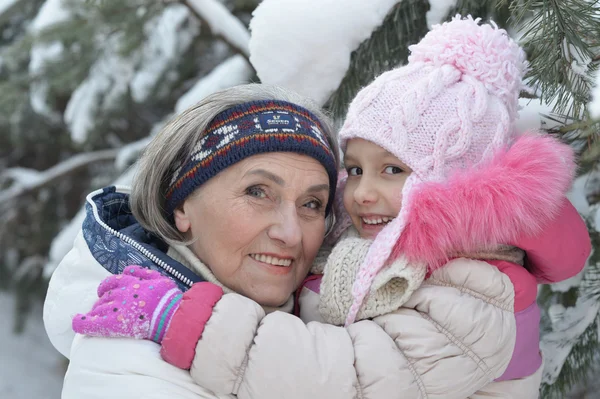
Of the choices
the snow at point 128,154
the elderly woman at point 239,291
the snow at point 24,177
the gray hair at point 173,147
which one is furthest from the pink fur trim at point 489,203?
the snow at point 24,177

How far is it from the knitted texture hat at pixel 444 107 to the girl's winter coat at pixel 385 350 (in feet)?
0.58

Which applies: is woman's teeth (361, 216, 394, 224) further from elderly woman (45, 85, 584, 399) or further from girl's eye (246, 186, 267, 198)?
girl's eye (246, 186, 267, 198)

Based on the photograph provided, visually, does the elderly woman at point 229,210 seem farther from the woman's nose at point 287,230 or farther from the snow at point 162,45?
the snow at point 162,45

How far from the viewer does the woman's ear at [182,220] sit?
2232 millimetres

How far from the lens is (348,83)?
2.35m

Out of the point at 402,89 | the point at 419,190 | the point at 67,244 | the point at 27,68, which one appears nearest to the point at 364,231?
the point at 419,190

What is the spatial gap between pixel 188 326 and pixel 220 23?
83.5 inches

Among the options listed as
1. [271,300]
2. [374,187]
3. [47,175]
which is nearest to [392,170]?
[374,187]

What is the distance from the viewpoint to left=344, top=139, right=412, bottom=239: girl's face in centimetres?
194

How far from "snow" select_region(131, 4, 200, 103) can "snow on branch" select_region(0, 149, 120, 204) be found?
58cm

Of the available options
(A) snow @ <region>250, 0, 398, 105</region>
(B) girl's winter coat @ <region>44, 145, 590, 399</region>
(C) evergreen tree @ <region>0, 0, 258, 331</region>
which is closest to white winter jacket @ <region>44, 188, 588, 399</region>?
(B) girl's winter coat @ <region>44, 145, 590, 399</region>

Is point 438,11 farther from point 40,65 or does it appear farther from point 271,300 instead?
point 40,65

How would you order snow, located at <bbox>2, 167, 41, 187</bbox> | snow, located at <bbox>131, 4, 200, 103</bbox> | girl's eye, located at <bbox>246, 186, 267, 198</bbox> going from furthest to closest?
snow, located at <bbox>2, 167, 41, 187</bbox>, snow, located at <bbox>131, 4, 200, 103</bbox>, girl's eye, located at <bbox>246, 186, 267, 198</bbox>

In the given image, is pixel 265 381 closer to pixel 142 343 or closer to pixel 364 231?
pixel 142 343
